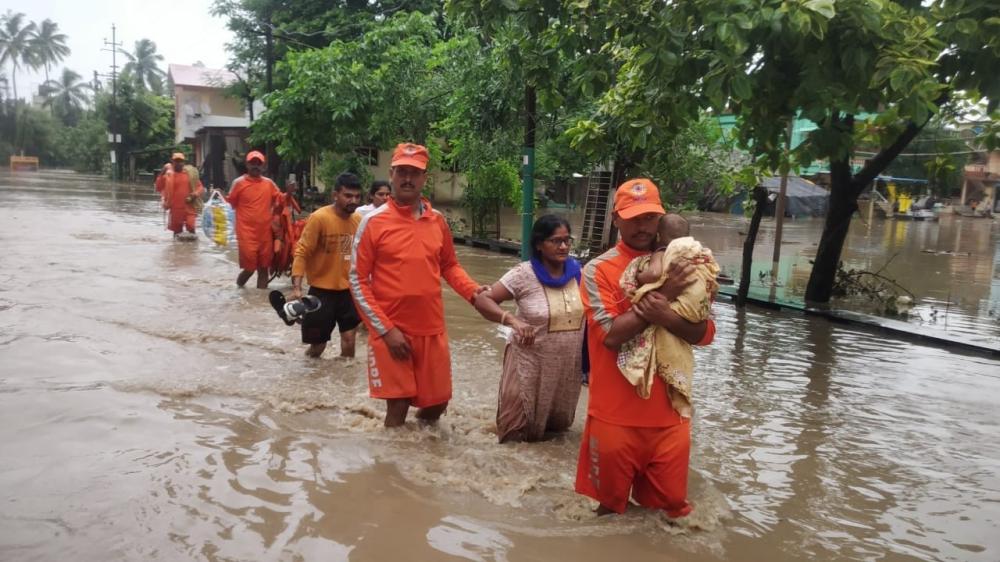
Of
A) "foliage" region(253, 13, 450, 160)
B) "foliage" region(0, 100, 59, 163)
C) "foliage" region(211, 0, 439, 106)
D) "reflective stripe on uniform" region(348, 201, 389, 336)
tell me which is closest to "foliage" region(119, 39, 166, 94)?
"foliage" region(0, 100, 59, 163)

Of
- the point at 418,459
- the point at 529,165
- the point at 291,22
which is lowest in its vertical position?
the point at 418,459

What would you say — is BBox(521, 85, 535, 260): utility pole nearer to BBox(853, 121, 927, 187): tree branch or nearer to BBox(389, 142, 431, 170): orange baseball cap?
BBox(853, 121, 927, 187): tree branch

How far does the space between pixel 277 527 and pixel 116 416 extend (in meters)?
2.11

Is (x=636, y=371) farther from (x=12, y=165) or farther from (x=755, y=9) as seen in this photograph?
(x=12, y=165)

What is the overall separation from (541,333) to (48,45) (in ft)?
327

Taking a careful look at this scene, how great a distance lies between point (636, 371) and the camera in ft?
10.5

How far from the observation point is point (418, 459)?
465 centimetres

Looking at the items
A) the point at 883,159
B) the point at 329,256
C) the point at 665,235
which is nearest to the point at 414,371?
the point at 665,235

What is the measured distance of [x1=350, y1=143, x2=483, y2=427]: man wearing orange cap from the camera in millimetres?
4426

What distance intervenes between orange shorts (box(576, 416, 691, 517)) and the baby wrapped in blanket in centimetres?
16

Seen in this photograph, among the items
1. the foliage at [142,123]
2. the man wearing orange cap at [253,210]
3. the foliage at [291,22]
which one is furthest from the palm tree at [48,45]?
the man wearing orange cap at [253,210]

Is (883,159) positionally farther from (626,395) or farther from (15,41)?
(15,41)

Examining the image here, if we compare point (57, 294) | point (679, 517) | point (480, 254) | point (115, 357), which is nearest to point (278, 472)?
point (679, 517)

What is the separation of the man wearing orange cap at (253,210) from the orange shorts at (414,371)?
5.91 m
